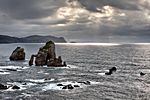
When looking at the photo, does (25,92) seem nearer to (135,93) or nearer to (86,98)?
(86,98)

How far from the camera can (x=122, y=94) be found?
280 feet

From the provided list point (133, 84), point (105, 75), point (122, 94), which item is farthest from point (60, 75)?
point (122, 94)

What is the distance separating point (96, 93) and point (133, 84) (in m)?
22.2

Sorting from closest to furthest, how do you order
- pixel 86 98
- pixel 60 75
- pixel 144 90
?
pixel 86 98 → pixel 144 90 → pixel 60 75

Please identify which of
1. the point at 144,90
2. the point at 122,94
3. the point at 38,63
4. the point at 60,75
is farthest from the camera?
the point at 38,63

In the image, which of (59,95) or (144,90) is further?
(144,90)

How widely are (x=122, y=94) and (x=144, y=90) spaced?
10933 millimetres

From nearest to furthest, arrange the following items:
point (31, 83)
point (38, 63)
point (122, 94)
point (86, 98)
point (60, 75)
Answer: point (86, 98)
point (122, 94)
point (31, 83)
point (60, 75)
point (38, 63)

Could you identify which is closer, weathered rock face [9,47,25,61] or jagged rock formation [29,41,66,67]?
jagged rock formation [29,41,66,67]

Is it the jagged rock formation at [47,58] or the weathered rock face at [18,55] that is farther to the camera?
the weathered rock face at [18,55]

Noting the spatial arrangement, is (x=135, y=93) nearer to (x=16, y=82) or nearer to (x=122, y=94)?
(x=122, y=94)

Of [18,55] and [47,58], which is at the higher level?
[18,55]

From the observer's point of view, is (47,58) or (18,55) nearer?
(47,58)

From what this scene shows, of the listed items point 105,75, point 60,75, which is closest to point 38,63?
point 60,75
